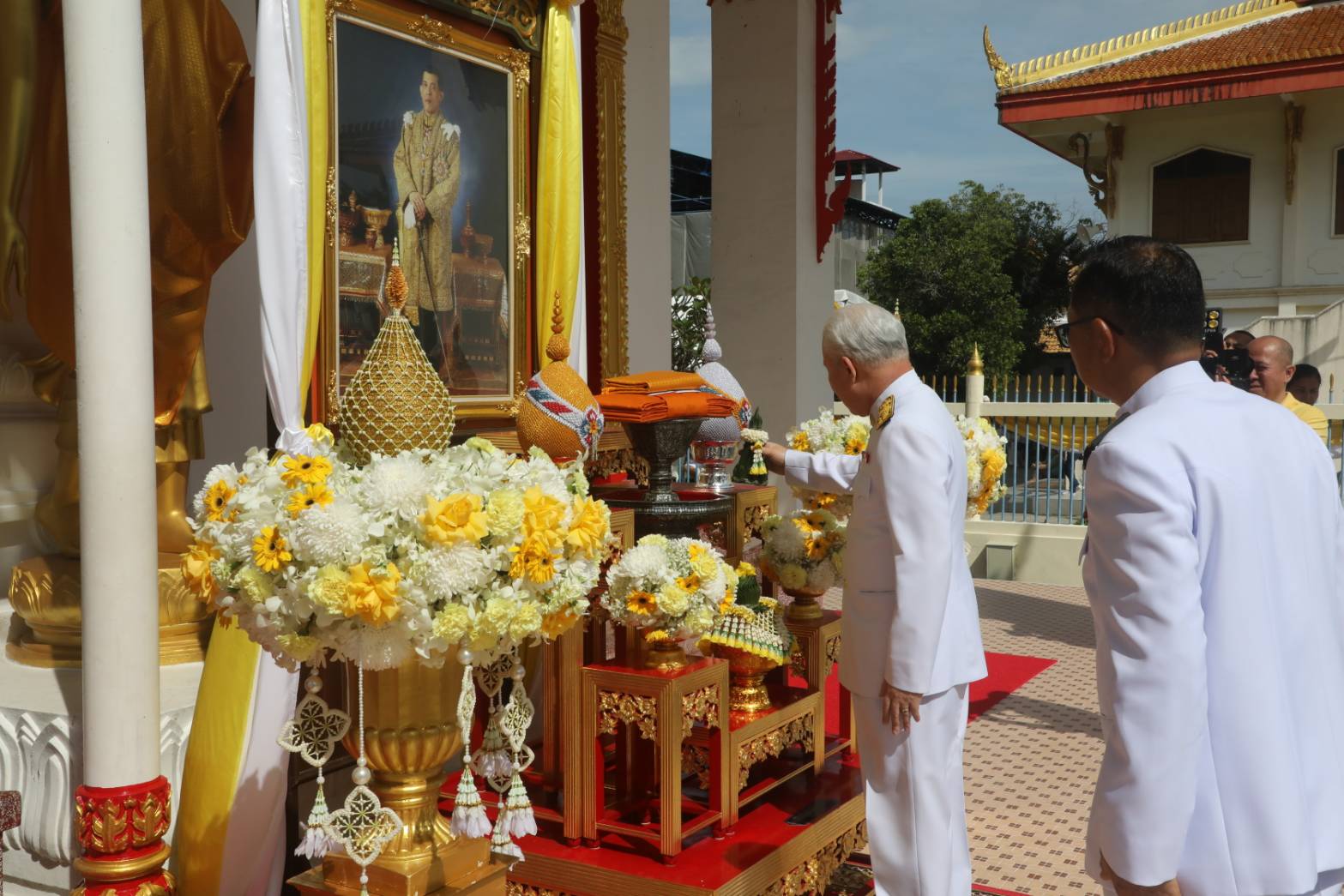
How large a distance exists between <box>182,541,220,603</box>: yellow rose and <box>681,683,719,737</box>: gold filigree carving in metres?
1.21

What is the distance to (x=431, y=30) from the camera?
372 cm

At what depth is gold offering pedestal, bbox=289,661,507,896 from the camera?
1.98 meters

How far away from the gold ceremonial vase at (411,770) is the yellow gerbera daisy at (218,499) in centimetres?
39

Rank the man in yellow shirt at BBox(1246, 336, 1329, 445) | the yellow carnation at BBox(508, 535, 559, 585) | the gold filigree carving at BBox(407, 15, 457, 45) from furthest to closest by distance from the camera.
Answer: the man in yellow shirt at BBox(1246, 336, 1329, 445)
the gold filigree carving at BBox(407, 15, 457, 45)
the yellow carnation at BBox(508, 535, 559, 585)

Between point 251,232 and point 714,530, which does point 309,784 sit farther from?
point 251,232

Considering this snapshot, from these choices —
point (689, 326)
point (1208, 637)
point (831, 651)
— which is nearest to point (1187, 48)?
point (689, 326)

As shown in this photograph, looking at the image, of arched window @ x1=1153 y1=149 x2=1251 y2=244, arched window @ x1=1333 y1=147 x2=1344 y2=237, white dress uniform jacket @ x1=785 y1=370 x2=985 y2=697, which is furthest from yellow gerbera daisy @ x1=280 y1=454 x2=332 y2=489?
arched window @ x1=1333 y1=147 x2=1344 y2=237

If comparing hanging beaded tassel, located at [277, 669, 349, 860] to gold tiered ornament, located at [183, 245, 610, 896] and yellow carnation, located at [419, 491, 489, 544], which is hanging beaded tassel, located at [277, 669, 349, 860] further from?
yellow carnation, located at [419, 491, 489, 544]

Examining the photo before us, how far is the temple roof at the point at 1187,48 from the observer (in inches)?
525

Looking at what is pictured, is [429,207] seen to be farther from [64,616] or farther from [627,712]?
[627,712]

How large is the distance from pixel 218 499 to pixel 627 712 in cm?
124

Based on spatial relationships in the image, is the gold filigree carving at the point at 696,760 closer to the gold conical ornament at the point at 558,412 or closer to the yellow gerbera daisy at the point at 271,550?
the gold conical ornament at the point at 558,412

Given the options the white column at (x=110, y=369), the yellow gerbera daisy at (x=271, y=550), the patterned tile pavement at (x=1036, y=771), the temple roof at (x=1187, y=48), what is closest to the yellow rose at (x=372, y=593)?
the yellow gerbera daisy at (x=271, y=550)

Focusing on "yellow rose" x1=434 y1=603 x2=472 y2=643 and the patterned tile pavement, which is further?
the patterned tile pavement
